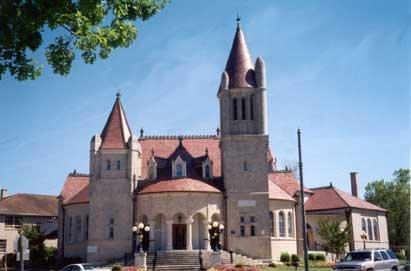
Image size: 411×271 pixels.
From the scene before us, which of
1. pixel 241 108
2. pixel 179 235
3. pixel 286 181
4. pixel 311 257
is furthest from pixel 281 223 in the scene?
pixel 241 108

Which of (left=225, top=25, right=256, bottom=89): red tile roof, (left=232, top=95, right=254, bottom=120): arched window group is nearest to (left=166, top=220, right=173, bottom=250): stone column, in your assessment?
(left=232, top=95, right=254, bottom=120): arched window group

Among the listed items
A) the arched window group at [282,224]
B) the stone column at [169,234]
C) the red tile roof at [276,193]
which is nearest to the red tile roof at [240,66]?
the red tile roof at [276,193]

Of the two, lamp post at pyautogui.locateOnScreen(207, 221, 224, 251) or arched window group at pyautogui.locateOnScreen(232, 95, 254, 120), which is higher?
arched window group at pyautogui.locateOnScreen(232, 95, 254, 120)

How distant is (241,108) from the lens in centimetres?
4950

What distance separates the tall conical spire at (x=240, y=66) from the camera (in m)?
49.8

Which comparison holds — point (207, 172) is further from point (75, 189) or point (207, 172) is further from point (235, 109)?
point (75, 189)

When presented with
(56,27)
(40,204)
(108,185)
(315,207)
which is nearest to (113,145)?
(108,185)

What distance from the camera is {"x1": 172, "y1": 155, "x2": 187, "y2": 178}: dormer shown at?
48531 millimetres

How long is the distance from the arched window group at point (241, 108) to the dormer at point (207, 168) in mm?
4806

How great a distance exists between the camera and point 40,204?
7294 centimetres

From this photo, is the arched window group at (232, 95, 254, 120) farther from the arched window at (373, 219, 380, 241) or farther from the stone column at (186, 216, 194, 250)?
the arched window at (373, 219, 380, 241)

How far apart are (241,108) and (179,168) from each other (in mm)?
8242

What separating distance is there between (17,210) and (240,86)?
36.2m

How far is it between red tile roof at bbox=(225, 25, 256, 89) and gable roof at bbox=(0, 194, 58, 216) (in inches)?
1371
